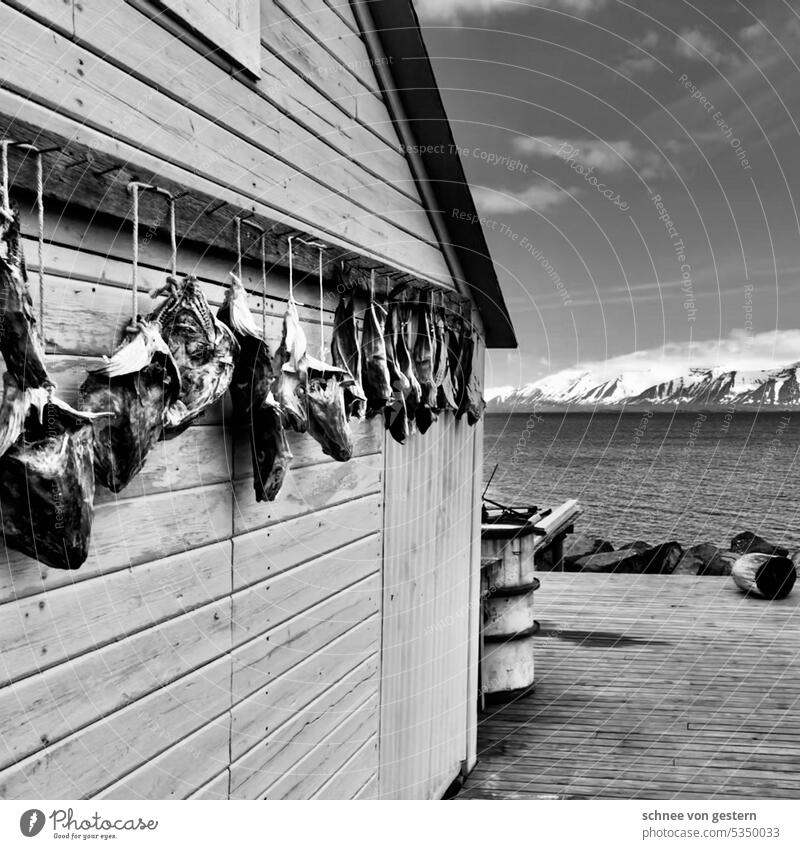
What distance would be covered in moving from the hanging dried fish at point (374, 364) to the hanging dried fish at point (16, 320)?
5.15 feet

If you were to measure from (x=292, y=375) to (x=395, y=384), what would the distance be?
92 centimetres

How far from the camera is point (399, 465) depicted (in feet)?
11.8

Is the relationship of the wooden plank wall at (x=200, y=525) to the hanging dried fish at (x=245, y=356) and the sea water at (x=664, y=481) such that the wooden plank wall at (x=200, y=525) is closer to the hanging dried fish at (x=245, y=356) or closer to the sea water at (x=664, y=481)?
the hanging dried fish at (x=245, y=356)

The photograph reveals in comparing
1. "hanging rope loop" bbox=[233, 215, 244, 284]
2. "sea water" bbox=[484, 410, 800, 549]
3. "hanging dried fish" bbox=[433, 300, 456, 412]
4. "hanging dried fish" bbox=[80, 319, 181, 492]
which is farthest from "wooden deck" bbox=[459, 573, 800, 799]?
"sea water" bbox=[484, 410, 800, 549]

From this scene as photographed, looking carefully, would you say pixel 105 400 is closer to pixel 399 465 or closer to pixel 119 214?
pixel 119 214

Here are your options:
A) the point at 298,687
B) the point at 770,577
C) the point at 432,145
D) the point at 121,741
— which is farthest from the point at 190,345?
the point at 770,577

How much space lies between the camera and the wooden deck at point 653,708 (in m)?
4.82

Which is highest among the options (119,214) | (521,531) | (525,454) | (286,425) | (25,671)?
(119,214)

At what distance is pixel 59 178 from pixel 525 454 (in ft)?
163

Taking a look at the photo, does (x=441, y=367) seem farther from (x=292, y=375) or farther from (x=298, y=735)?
(x=298, y=735)

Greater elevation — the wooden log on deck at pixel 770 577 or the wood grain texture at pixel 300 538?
the wood grain texture at pixel 300 538

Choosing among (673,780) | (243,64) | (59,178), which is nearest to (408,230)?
(243,64)
